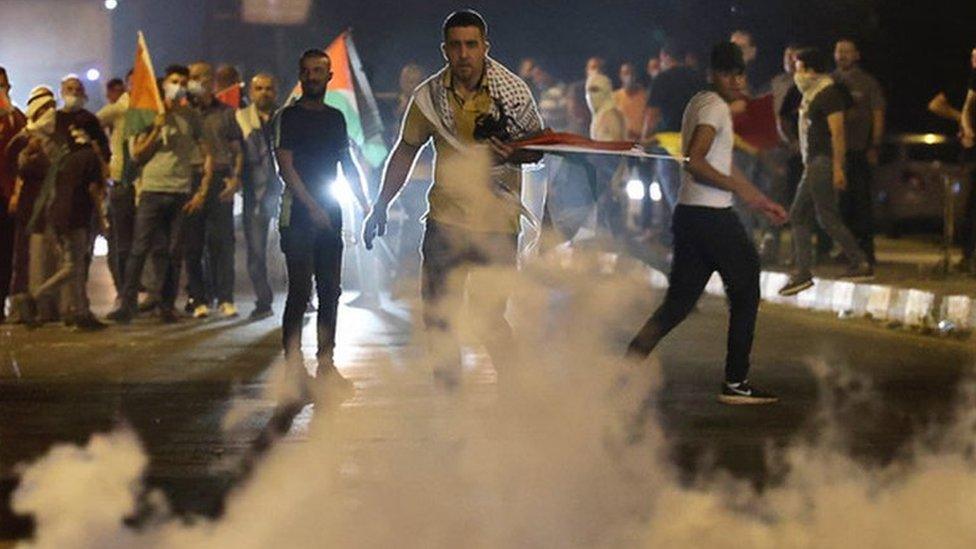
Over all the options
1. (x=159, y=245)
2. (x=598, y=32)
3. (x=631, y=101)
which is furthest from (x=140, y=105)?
(x=598, y=32)

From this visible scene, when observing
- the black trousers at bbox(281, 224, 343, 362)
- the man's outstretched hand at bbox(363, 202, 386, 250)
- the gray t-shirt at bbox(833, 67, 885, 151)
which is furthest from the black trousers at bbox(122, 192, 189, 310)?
the man's outstretched hand at bbox(363, 202, 386, 250)

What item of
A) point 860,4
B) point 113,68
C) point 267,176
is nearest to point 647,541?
point 267,176

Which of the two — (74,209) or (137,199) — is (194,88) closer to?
(137,199)

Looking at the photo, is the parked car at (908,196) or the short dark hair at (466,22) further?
the parked car at (908,196)

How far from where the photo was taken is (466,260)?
28.0 feet

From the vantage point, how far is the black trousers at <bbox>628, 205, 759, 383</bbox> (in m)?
9.80

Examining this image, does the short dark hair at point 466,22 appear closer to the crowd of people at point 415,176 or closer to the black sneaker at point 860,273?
the crowd of people at point 415,176

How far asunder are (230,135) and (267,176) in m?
0.60

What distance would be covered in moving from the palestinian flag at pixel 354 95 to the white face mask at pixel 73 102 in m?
2.64

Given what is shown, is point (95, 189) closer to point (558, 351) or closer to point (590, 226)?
point (590, 226)

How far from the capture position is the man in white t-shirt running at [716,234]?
9758 millimetres

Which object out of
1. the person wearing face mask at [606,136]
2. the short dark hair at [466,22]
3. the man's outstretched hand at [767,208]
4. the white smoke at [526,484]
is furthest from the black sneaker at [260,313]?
the short dark hair at [466,22]

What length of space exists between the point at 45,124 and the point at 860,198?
7.02 meters

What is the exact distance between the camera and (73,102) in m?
14.6
